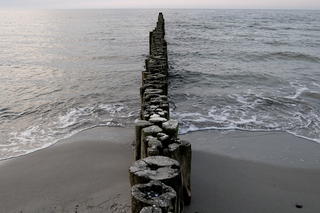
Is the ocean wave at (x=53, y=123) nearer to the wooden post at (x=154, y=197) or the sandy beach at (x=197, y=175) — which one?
the sandy beach at (x=197, y=175)

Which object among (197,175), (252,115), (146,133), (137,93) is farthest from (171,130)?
(137,93)

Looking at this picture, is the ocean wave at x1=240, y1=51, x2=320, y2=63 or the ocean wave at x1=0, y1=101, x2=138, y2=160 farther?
the ocean wave at x1=240, y1=51, x2=320, y2=63

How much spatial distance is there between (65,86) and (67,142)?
5.04m

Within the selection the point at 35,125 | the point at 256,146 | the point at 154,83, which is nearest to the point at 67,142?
the point at 35,125

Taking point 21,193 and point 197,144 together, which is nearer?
point 21,193

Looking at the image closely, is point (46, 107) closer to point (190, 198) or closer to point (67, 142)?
point (67, 142)

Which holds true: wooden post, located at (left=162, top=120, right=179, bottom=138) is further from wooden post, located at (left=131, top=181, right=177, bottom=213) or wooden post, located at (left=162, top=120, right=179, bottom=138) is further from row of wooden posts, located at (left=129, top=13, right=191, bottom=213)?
wooden post, located at (left=131, top=181, right=177, bottom=213)

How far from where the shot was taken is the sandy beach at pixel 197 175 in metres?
4.02

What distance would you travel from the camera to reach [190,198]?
3.89m

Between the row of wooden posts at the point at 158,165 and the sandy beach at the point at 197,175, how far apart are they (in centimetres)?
71

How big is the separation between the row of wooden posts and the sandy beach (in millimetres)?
714

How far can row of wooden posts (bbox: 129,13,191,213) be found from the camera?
2373 millimetres

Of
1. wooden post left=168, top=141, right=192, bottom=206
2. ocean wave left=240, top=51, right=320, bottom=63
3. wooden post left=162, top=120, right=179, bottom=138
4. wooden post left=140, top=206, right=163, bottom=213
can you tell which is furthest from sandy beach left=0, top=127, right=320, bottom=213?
ocean wave left=240, top=51, right=320, bottom=63

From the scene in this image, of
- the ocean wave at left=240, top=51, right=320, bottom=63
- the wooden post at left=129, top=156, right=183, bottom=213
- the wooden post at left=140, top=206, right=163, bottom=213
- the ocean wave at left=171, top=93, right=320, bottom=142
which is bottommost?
the ocean wave at left=171, top=93, right=320, bottom=142
